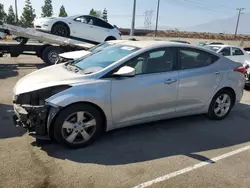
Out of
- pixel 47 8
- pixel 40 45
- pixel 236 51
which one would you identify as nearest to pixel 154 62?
pixel 40 45

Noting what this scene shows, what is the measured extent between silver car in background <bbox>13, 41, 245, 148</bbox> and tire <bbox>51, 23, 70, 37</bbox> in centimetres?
673

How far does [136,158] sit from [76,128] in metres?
0.95

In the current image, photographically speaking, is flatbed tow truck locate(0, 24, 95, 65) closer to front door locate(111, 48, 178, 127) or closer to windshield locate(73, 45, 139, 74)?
windshield locate(73, 45, 139, 74)

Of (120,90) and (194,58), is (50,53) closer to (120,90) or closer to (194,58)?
(194,58)

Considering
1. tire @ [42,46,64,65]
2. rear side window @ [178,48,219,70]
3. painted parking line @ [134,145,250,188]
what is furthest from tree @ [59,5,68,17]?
painted parking line @ [134,145,250,188]

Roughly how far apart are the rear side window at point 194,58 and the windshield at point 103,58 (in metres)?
0.89

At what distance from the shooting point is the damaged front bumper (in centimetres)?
355

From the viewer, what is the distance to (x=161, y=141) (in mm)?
4230

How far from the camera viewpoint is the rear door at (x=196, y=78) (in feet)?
15.0

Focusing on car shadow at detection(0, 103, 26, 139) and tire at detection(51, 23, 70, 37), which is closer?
car shadow at detection(0, 103, 26, 139)

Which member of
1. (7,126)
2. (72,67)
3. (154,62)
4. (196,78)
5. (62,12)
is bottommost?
(7,126)

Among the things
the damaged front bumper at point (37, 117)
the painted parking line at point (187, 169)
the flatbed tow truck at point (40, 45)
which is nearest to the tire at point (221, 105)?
the painted parking line at point (187, 169)

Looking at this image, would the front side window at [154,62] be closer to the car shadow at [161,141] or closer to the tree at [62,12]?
the car shadow at [161,141]

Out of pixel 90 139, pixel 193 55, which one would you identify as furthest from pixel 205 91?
pixel 90 139
